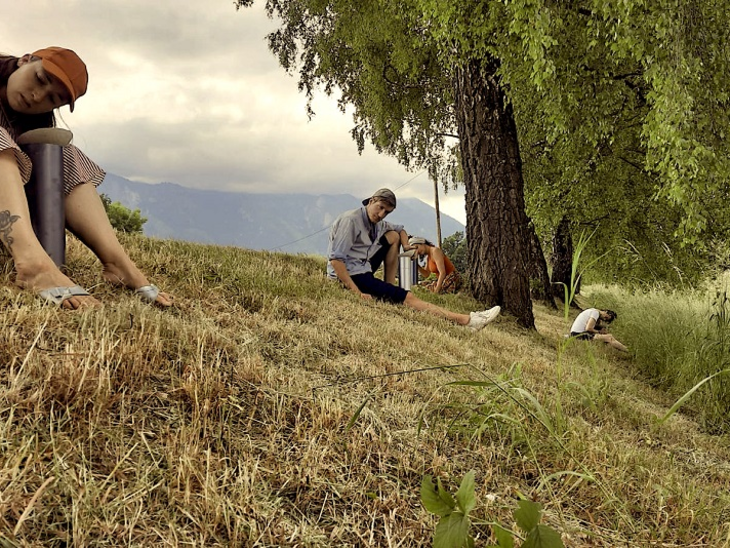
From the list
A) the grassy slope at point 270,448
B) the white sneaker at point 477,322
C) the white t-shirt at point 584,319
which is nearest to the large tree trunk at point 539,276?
the white t-shirt at point 584,319

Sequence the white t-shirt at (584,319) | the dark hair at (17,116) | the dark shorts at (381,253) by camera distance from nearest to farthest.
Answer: the dark hair at (17,116) < the dark shorts at (381,253) < the white t-shirt at (584,319)

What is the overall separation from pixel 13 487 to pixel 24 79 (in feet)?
7.55

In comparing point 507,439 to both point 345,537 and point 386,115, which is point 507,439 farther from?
point 386,115

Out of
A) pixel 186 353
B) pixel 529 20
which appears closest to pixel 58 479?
pixel 186 353

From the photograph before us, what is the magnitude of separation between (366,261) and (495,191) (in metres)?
1.97

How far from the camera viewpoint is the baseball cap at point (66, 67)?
2586 millimetres

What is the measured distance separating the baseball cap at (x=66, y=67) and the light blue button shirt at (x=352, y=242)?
119 inches

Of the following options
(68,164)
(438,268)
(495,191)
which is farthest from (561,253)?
(68,164)

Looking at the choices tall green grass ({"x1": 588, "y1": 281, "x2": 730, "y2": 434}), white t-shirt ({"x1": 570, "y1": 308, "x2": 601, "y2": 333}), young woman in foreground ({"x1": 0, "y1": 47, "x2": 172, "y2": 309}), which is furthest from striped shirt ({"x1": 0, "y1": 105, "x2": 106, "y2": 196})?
white t-shirt ({"x1": 570, "y1": 308, "x2": 601, "y2": 333})

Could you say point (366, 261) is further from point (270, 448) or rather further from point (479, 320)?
point (270, 448)

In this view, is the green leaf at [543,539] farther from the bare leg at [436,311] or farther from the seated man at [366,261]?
the bare leg at [436,311]

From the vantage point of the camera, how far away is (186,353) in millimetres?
2090

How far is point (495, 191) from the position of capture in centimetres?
634

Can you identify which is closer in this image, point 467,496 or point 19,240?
point 467,496
